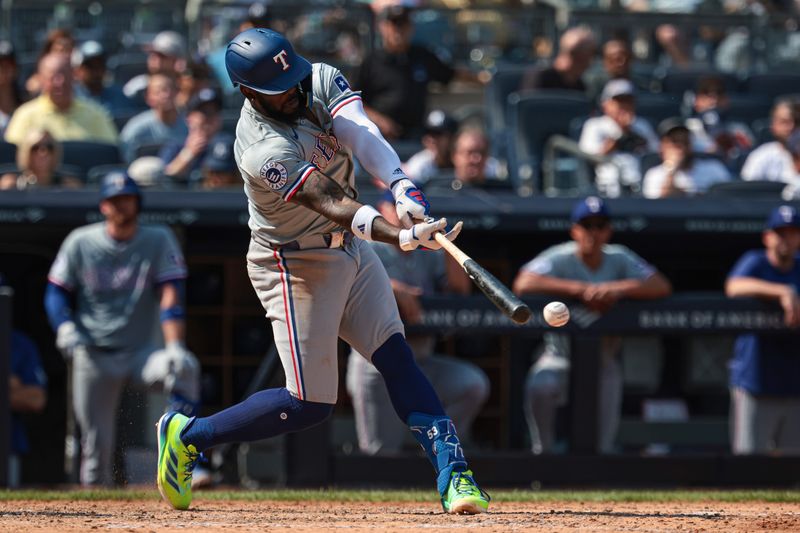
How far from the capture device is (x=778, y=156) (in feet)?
30.9

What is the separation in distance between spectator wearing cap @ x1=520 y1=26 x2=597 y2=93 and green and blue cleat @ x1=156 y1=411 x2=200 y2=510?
5.43 m

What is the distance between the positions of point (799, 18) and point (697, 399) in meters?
4.49

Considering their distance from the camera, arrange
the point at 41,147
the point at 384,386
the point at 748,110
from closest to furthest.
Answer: the point at 384,386 → the point at 41,147 → the point at 748,110

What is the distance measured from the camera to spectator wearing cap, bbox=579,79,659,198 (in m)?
9.06

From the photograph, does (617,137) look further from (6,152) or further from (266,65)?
(266,65)

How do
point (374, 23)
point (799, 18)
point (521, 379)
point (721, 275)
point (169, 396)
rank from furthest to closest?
point (799, 18) → point (374, 23) → point (721, 275) → point (521, 379) → point (169, 396)

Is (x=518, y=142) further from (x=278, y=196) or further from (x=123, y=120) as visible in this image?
(x=278, y=196)

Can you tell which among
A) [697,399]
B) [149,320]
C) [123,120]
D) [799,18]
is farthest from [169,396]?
[799,18]

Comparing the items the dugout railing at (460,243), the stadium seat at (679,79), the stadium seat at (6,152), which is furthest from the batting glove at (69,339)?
the stadium seat at (679,79)

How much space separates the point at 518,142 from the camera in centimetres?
943

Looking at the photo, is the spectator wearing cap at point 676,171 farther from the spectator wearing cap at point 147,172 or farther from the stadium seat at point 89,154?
the stadium seat at point 89,154

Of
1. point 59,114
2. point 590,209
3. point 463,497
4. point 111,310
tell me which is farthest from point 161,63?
point 463,497

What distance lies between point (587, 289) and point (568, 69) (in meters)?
2.98

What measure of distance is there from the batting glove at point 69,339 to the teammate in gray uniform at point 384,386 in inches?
56.5
